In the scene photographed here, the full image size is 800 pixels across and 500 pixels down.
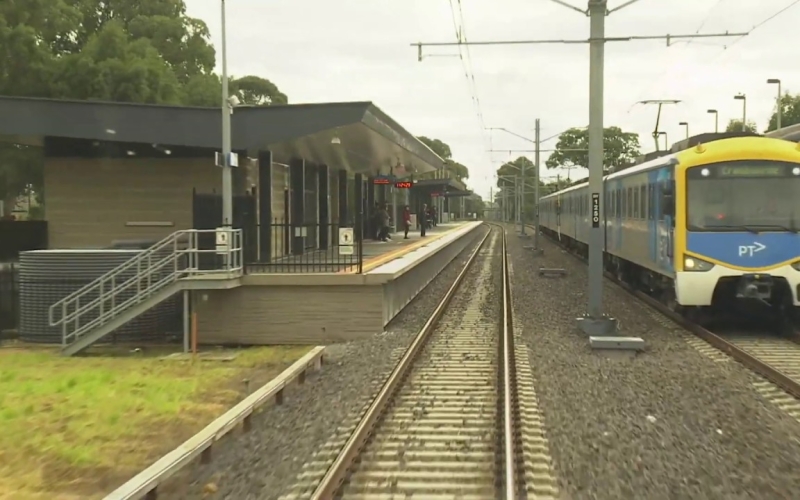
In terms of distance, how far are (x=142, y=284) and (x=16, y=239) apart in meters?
6.67

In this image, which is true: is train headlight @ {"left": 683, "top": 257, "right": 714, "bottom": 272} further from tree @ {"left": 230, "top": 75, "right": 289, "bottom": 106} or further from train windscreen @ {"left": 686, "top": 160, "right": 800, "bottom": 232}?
tree @ {"left": 230, "top": 75, "right": 289, "bottom": 106}

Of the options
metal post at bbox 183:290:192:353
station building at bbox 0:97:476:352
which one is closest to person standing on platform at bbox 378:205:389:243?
station building at bbox 0:97:476:352

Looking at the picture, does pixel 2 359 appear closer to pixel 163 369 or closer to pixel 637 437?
pixel 163 369

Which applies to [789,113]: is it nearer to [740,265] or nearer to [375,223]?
[375,223]

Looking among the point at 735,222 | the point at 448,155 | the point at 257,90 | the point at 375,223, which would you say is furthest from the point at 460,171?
the point at 735,222

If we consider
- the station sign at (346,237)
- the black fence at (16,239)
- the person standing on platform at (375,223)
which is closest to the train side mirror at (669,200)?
the station sign at (346,237)

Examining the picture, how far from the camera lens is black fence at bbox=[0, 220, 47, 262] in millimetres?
21469

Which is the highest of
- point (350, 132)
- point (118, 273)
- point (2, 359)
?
point (350, 132)

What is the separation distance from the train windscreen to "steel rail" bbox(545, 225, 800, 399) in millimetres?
1688

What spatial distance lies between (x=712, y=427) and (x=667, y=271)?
6.84 m

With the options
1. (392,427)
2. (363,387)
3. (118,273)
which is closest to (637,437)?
(392,427)

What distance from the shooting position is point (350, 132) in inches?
811

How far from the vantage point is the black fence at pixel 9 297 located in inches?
763

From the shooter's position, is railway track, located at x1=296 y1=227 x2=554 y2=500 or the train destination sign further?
the train destination sign
